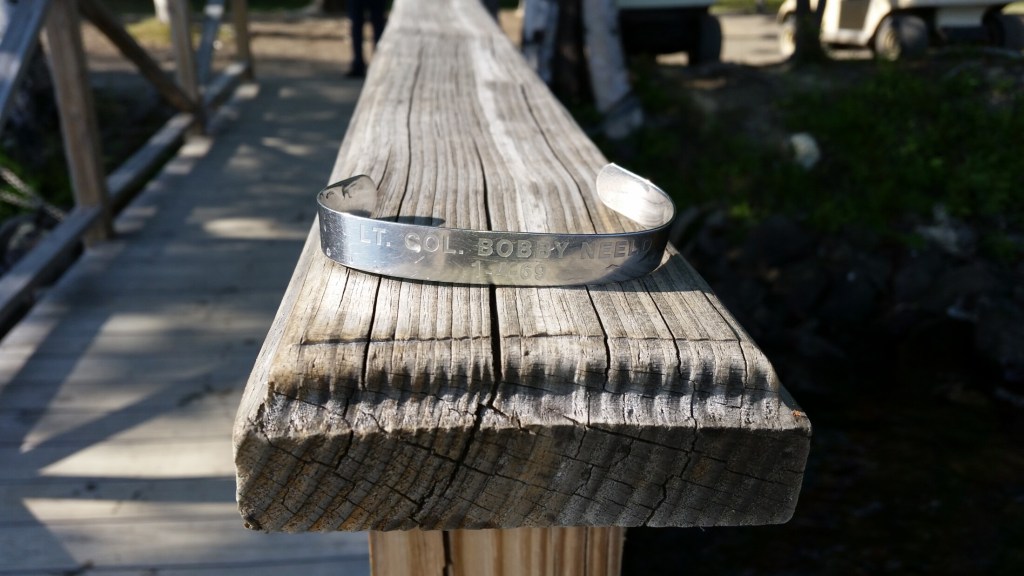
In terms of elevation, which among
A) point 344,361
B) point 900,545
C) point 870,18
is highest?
point 344,361

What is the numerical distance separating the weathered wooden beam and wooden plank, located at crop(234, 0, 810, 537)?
13.8ft

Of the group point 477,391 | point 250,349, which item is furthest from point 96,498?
point 477,391

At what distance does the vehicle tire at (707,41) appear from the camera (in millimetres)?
7457

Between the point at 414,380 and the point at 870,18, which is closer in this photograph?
the point at 414,380

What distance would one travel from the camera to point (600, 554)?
1065mm

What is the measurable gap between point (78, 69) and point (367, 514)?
12.5 ft

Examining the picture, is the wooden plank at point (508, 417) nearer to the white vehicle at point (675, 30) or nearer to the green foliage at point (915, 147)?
the green foliage at point (915, 147)

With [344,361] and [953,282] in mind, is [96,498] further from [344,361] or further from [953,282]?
[953,282]

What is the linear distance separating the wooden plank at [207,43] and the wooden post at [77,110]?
235 centimetres

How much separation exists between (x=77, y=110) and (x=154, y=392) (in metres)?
1.66

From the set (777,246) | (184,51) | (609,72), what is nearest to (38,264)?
(184,51)

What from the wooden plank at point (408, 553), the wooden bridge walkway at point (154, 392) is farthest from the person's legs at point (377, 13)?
the wooden plank at point (408, 553)

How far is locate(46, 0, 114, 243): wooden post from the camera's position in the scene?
12.5 ft

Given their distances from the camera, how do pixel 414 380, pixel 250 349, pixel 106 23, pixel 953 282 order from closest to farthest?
1. pixel 414 380
2. pixel 250 349
3. pixel 106 23
4. pixel 953 282
